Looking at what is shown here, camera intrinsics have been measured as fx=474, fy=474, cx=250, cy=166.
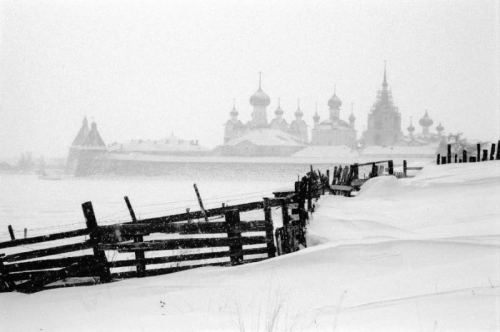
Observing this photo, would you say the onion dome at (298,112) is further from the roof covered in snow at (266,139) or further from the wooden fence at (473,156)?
the wooden fence at (473,156)

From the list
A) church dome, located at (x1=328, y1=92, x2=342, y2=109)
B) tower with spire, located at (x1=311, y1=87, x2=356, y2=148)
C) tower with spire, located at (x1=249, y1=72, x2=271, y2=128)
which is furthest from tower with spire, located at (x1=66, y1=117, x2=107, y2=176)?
church dome, located at (x1=328, y1=92, x2=342, y2=109)

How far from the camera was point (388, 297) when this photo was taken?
443 centimetres

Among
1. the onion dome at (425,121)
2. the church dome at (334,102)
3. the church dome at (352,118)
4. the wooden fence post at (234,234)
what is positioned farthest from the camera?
the onion dome at (425,121)

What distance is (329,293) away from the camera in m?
4.80

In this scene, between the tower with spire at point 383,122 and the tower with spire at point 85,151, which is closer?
the tower with spire at point 85,151

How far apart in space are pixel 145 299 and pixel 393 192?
7372mm

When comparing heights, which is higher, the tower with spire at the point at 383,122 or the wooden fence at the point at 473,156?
the tower with spire at the point at 383,122

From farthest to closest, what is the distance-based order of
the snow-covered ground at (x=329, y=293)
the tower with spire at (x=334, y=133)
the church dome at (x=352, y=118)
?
1. the church dome at (x=352, y=118)
2. the tower with spire at (x=334, y=133)
3. the snow-covered ground at (x=329, y=293)

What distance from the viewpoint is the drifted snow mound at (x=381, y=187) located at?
37.1 ft

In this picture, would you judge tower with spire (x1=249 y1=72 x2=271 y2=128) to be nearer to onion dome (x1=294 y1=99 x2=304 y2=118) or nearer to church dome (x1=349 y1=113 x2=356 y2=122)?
onion dome (x1=294 y1=99 x2=304 y2=118)

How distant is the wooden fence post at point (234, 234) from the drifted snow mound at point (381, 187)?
4.91m

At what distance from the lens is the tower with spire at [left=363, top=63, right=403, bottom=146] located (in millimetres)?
98500

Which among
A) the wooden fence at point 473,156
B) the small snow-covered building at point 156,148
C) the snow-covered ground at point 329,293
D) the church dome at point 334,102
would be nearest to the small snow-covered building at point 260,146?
the small snow-covered building at point 156,148

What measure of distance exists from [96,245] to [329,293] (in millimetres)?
3535
